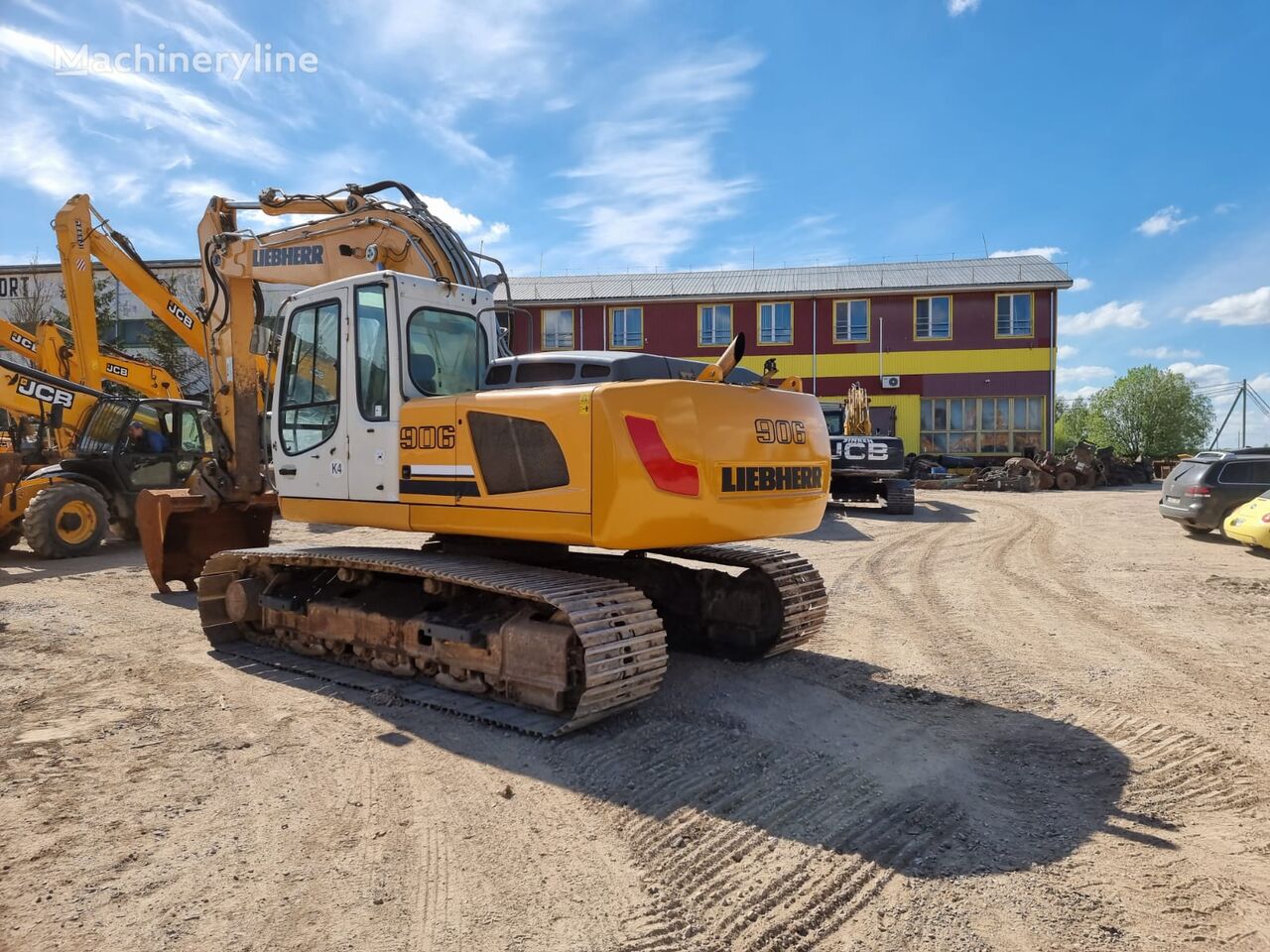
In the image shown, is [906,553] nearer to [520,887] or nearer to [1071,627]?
[1071,627]

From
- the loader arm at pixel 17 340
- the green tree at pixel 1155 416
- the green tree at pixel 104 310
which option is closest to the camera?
the loader arm at pixel 17 340

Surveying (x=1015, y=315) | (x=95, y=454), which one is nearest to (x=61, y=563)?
(x=95, y=454)

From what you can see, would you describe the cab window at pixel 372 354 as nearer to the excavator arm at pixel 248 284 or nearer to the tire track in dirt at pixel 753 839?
the excavator arm at pixel 248 284

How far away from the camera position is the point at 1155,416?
137 feet

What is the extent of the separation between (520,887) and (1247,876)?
278cm

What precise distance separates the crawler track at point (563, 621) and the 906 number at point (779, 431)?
1241 mm

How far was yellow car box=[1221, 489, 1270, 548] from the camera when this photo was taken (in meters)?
11.5

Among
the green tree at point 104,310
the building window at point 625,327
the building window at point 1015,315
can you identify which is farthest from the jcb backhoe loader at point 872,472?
the green tree at point 104,310

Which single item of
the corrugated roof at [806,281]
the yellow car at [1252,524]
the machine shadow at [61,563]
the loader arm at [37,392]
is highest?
the corrugated roof at [806,281]

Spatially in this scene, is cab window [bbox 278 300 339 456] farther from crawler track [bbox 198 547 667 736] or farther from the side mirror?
crawler track [bbox 198 547 667 736]

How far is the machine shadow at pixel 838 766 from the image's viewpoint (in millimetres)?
3527

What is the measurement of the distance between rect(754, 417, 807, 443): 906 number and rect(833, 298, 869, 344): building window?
27.4 m

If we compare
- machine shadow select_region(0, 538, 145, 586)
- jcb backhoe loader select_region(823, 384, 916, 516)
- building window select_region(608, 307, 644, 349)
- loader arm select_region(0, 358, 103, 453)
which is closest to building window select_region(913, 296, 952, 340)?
building window select_region(608, 307, 644, 349)

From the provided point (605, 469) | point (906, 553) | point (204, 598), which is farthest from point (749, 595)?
point (906, 553)
